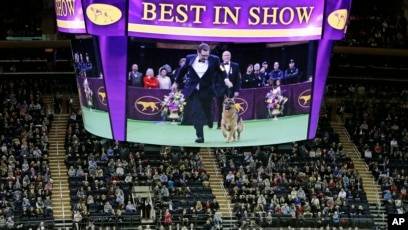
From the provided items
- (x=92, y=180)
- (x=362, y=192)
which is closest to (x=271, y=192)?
(x=362, y=192)

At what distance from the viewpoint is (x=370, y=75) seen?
4681 cm

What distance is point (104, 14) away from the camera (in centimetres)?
2312

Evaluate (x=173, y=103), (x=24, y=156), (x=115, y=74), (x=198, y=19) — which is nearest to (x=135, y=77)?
(x=115, y=74)

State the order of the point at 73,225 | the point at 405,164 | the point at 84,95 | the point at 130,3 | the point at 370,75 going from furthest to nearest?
the point at 370,75, the point at 405,164, the point at 73,225, the point at 84,95, the point at 130,3

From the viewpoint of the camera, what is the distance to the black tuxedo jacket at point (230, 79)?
23.3m

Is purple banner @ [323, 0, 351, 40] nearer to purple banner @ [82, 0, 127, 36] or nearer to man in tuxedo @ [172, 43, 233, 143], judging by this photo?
man in tuxedo @ [172, 43, 233, 143]

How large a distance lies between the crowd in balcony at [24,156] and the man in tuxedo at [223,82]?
1301cm

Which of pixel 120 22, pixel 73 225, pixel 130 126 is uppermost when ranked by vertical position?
pixel 120 22

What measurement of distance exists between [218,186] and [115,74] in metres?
16.4

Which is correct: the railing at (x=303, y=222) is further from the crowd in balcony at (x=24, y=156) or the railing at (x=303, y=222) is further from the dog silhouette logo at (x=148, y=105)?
the dog silhouette logo at (x=148, y=105)

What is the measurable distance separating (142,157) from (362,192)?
783cm

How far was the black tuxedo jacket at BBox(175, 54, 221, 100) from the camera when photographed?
2317cm

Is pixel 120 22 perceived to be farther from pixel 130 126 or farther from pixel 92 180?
pixel 92 180

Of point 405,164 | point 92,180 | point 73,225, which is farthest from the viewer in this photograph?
point 405,164
